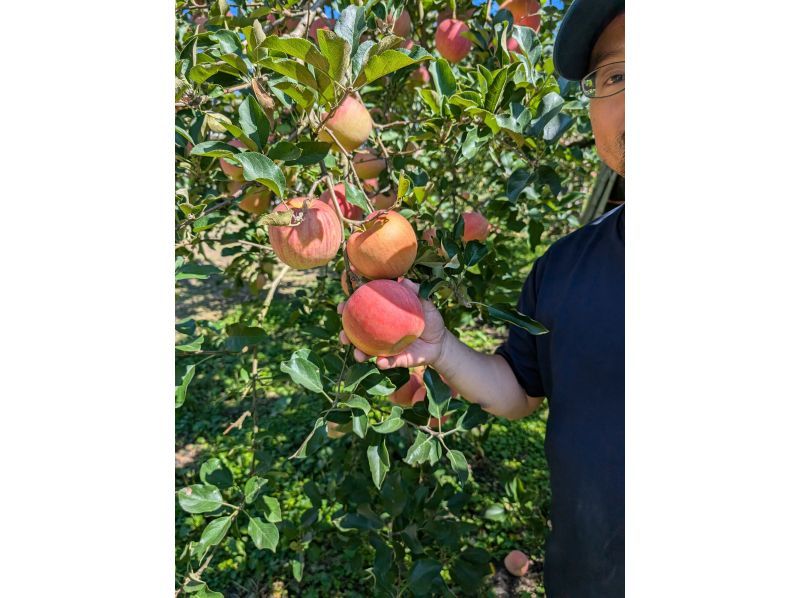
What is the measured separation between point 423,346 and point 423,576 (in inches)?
22.8

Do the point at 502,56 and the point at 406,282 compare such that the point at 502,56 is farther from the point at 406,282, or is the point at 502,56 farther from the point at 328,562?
the point at 328,562

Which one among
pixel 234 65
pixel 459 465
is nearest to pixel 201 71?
pixel 234 65

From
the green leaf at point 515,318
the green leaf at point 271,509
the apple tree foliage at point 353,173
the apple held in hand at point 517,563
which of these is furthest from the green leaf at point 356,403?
the apple held in hand at point 517,563

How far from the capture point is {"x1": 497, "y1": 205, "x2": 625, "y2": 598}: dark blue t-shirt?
2.53 ft

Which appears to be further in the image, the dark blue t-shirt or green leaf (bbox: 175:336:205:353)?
green leaf (bbox: 175:336:205:353)

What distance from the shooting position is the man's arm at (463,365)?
3.01 feet

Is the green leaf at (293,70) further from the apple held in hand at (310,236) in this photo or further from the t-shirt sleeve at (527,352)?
the t-shirt sleeve at (527,352)

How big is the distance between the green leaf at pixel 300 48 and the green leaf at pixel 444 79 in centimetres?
39

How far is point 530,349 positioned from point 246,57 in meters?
0.71

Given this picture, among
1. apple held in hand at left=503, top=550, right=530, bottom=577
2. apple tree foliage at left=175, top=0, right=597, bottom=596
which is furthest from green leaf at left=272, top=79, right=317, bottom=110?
apple held in hand at left=503, top=550, right=530, bottom=577

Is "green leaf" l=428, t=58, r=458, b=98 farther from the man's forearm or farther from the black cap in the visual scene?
the man's forearm

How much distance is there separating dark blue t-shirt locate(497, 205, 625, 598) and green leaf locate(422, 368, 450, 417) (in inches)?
7.1

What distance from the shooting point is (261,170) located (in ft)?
2.24
